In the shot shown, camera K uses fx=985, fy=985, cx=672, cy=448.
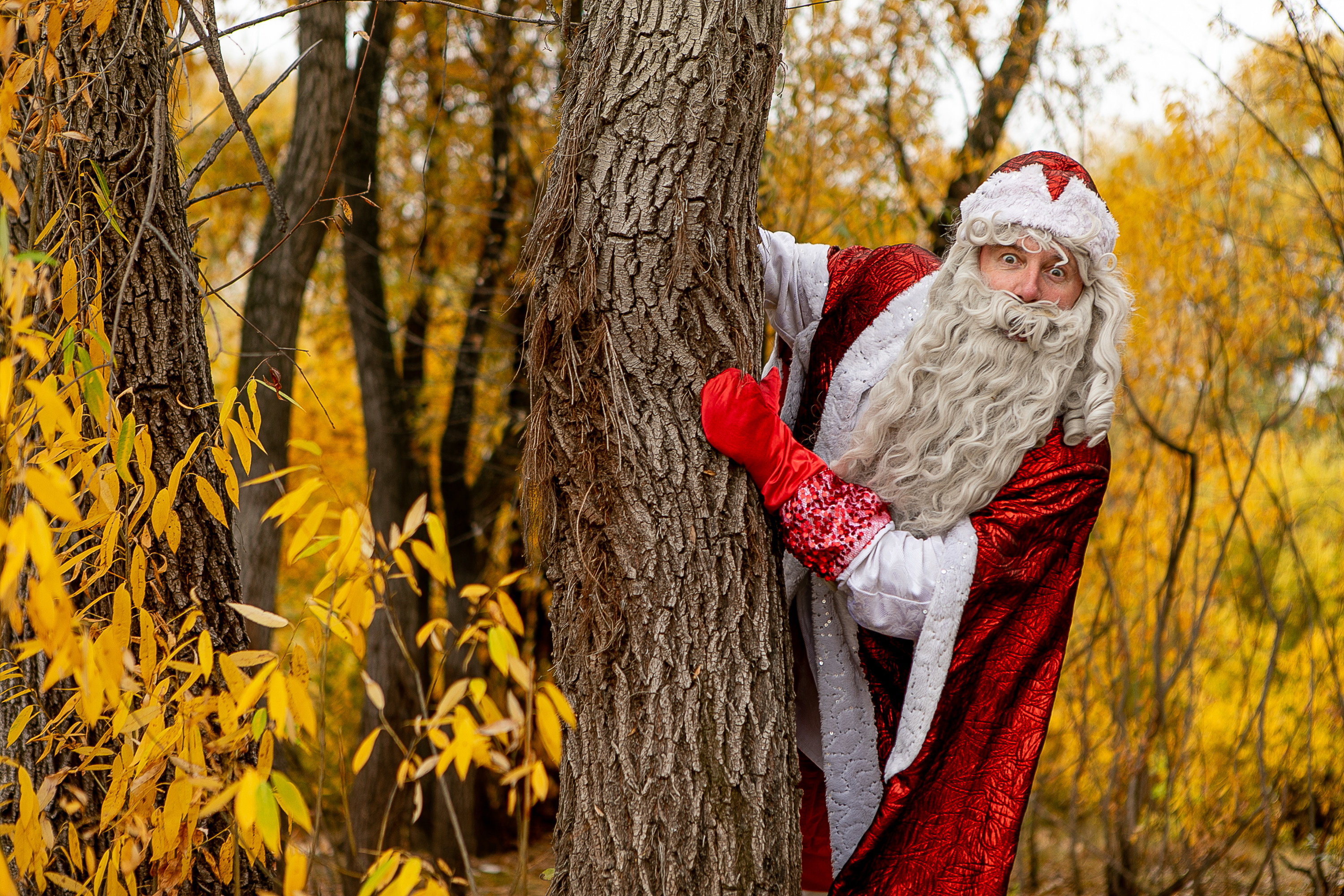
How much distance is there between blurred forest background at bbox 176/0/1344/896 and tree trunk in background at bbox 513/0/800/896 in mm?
1283

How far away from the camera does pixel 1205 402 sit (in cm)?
470

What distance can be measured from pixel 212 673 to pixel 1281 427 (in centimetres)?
651

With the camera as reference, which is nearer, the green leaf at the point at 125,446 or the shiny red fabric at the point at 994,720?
the green leaf at the point at 125,446

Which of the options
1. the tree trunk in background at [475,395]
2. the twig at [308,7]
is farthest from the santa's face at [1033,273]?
the tree trunk in background at [475,395]

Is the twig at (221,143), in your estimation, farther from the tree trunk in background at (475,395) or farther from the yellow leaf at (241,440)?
the tree trunk in background at (475,395)

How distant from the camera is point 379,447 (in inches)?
226

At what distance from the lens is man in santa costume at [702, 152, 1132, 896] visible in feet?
6.31

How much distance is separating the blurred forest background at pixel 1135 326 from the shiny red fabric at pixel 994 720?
1.28 metres

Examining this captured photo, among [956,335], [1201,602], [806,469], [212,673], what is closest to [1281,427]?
[1201,602]

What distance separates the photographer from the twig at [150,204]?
152cm

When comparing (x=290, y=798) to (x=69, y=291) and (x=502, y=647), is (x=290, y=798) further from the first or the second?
(x=69, y=291)

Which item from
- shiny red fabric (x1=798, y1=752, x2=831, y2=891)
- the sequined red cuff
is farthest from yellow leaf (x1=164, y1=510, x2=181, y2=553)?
shiny red fabric (x1=798, y1=752, x2=831, y2=891)

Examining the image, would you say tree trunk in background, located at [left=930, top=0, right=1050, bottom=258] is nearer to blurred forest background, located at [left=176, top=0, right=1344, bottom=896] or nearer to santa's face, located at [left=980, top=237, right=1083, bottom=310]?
blurred forest background, located at [left=176, top=0, right=1344, bottom=896]

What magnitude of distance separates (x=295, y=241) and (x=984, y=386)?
9.59 feet
